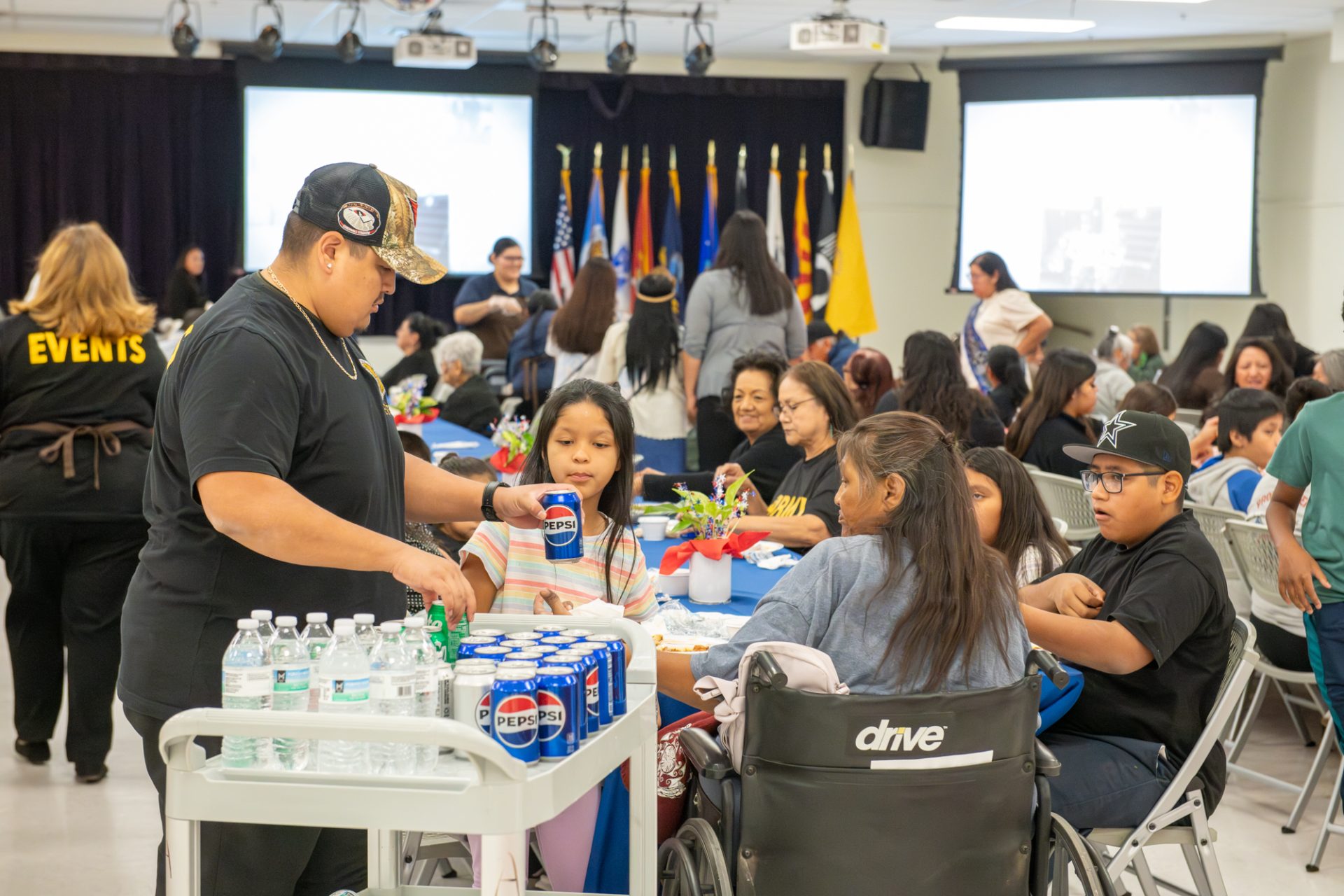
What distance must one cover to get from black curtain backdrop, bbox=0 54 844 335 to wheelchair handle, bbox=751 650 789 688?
9.26 metres

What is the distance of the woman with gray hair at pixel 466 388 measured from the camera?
7012 mm

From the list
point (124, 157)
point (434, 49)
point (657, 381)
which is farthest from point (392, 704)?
point (124, 157)

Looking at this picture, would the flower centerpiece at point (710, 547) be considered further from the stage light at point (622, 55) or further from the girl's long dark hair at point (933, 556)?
the stage light at point (622, 55)

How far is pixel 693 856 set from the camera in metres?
2.31

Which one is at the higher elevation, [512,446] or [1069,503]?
[512,446]

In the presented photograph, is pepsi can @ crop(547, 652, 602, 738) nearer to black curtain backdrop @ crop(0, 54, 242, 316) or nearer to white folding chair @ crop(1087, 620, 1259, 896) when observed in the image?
white folding chair @ crop(1087, 620, 1259, 896)

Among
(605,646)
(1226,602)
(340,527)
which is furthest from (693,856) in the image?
(1226,602)

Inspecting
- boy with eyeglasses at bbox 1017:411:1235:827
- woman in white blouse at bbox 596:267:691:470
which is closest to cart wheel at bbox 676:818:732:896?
boy with eyeglasses at bbox 1017:411:1235:827

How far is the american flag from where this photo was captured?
1140 cm

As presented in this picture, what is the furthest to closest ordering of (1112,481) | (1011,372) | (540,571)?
(1011,372) < (540,571) < (1112,481)

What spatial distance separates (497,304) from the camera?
882 cm

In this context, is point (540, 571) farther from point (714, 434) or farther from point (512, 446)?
point (714, 434)

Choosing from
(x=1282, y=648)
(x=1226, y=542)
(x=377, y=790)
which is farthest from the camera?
(x=1226, y=542)

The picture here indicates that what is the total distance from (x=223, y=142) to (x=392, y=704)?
10.5 metres
